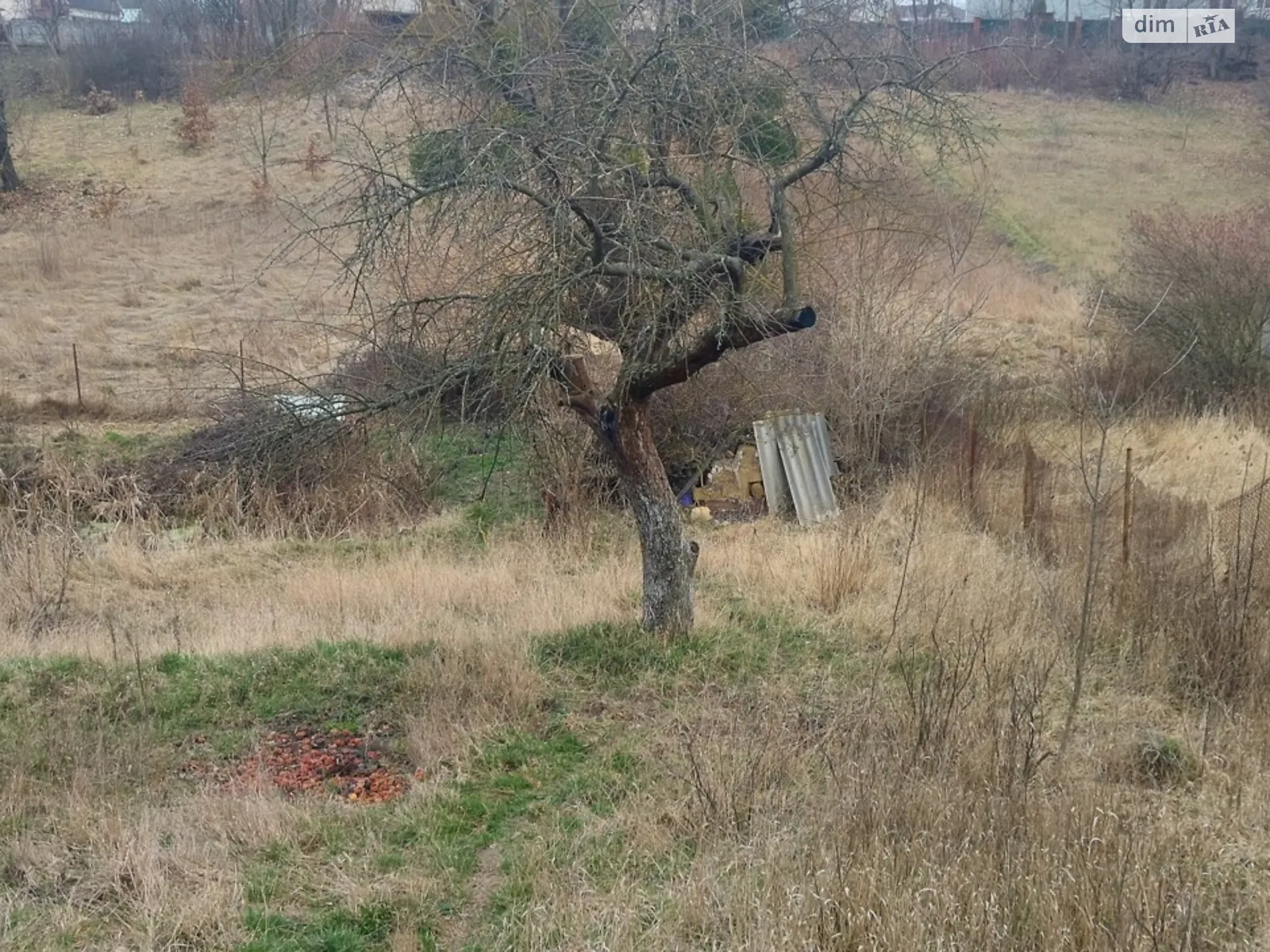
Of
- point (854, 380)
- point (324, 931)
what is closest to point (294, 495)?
point (854, 380)

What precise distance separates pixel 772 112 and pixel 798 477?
624cm

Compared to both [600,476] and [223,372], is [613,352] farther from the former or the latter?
[223,372]

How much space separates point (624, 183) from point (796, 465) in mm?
6789

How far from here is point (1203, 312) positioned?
565 inches

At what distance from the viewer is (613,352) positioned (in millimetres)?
10227

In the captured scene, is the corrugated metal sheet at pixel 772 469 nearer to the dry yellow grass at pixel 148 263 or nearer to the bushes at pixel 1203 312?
the dry yellow grass at pixel 148 263

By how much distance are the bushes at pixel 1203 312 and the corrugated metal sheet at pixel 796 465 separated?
4.72 meters

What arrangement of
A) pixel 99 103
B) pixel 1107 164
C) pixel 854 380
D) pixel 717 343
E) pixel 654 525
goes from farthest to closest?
pixel 1107 164 < pixel 99 103 < pixel 854 380 < pixel 654 525 < pixel 717 343

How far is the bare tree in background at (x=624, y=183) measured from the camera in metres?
5.26

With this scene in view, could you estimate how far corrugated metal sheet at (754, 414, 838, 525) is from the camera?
1184cm

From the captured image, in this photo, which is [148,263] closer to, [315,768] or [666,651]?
[666,651]

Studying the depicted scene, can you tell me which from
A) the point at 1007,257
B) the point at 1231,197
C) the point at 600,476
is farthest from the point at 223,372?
the point at 1231,197

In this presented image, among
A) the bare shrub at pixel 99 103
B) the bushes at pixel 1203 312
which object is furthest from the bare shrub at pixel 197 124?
the bushes at pixel 1203 312

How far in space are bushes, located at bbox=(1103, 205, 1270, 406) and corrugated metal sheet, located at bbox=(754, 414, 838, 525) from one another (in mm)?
4725
